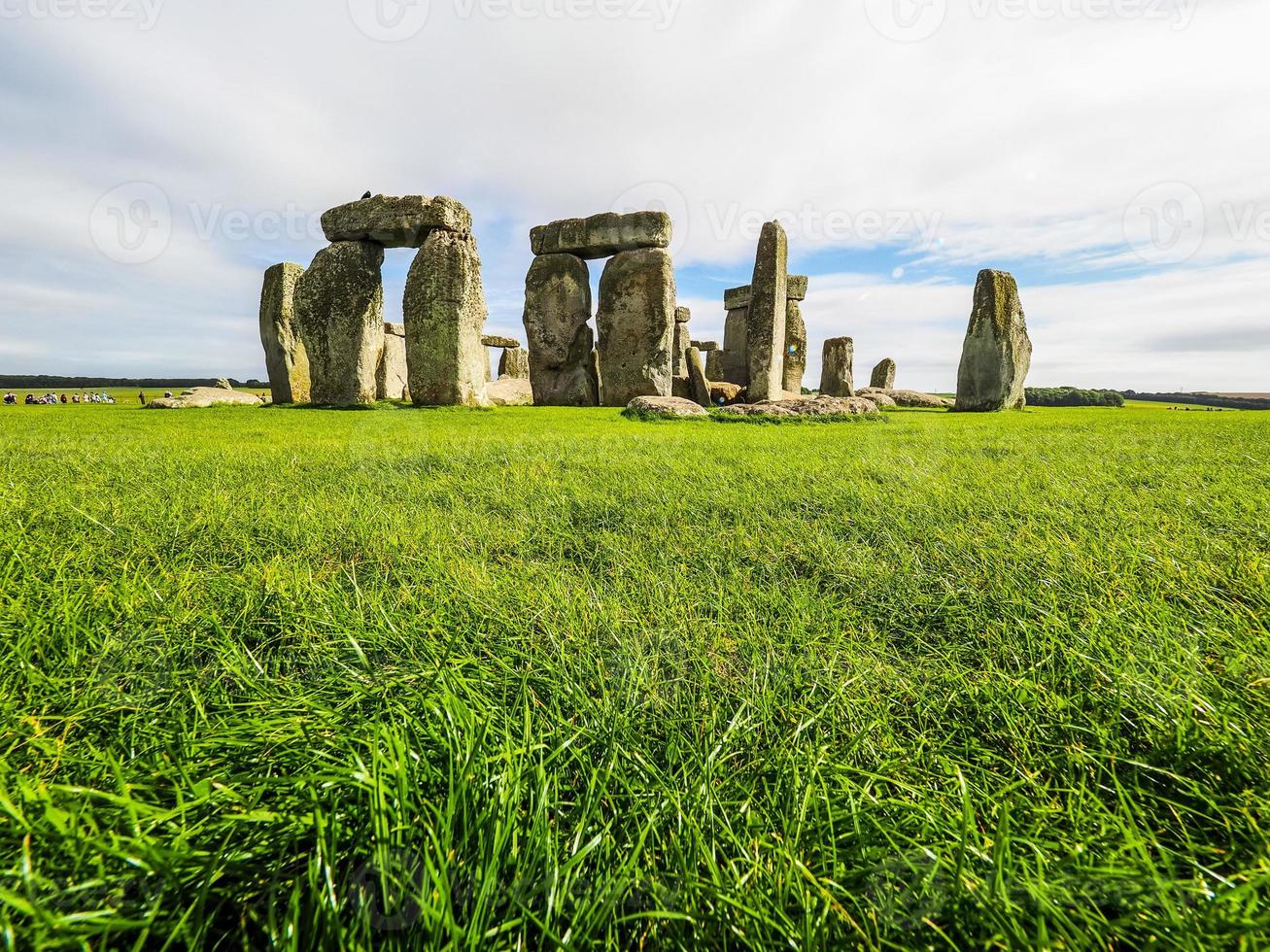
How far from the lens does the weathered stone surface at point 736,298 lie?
1930 centimetres

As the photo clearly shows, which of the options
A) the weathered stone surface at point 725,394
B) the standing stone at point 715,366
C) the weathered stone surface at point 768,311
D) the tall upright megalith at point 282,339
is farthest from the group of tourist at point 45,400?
the standing stone at point 715,366

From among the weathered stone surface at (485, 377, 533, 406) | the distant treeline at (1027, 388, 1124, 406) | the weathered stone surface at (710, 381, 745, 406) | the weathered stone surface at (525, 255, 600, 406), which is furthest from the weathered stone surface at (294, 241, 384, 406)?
the distant treeline at (1027, 388, 1124, 406)

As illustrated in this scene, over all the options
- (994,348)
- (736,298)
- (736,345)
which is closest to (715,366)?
(736,345)

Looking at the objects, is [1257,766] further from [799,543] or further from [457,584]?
[457,584]

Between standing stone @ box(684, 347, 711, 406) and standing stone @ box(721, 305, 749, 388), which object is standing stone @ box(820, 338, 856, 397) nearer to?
standing stone @ box(721, 305, 749, 388)

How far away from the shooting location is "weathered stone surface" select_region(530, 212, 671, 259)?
537 inches

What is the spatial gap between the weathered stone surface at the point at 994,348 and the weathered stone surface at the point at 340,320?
13115 millimetres

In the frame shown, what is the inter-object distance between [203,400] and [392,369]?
514 centimetres

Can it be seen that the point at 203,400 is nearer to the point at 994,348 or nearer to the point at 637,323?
the point at 637,323

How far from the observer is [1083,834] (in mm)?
705

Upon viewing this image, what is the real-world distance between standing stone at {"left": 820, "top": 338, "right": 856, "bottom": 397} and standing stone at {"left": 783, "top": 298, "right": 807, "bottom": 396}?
2.02 metres

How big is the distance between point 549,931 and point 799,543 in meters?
1.56

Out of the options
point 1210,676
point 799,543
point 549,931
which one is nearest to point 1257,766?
point 1210,676

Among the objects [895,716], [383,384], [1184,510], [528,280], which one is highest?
[528,280]
